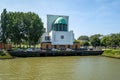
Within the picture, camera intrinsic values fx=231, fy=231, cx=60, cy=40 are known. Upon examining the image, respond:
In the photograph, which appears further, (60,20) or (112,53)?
(60,20)

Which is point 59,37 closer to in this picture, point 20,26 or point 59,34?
point 59,34

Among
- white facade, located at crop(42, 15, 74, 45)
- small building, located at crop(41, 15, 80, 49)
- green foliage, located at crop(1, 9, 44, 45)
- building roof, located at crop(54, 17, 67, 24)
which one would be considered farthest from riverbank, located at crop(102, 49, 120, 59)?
green foliage, located at crop(1, 9, 44, 45)

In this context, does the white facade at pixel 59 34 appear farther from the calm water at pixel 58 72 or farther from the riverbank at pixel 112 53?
the calm water at pixel 58 72

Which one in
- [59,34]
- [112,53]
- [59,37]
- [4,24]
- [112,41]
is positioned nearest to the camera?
[112,53]

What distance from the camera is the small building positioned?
77625 millimetres

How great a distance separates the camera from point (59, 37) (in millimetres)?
78500

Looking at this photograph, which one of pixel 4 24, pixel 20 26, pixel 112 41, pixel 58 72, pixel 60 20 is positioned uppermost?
pixel 60 20

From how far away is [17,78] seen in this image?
24422mm

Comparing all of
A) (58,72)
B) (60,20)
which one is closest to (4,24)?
(60,20)

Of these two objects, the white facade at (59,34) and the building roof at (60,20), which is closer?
the white facade at (59,34)

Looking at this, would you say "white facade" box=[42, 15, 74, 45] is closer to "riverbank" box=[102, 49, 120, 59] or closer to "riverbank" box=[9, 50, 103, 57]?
"riverbank" box=[9, 50, 103, 57]

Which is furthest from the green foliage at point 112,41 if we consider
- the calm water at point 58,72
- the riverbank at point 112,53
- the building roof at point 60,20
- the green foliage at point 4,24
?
the calm water at point 58,72

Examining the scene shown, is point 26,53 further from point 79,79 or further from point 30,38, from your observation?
point 79,79

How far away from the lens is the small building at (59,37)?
77.6 m
